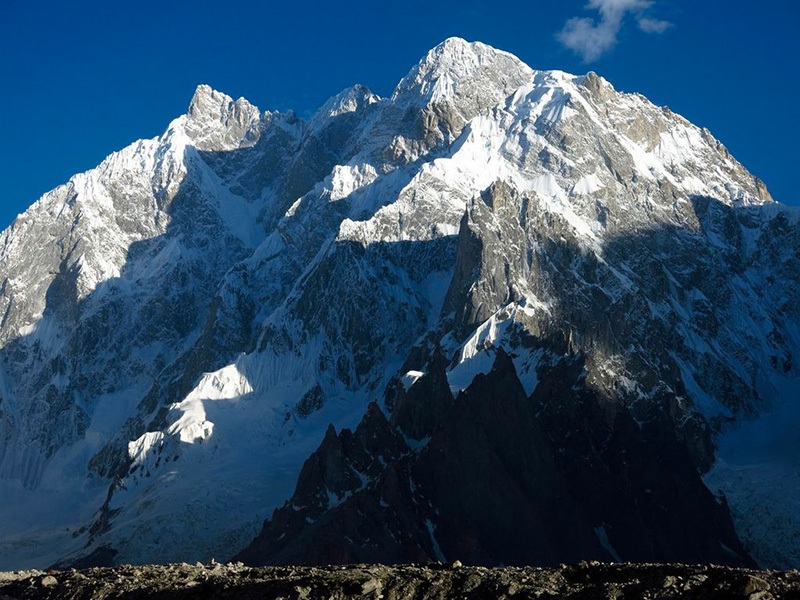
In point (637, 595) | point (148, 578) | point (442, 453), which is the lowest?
point (637, 595)

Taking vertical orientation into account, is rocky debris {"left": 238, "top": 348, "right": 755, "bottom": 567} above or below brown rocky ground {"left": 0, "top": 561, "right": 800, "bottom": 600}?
above

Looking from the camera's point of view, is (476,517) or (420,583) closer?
(420,583)

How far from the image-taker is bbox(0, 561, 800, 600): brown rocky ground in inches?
2468

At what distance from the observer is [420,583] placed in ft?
226

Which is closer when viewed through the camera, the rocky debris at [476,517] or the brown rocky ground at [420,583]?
the brown rocky ground at [420,583]

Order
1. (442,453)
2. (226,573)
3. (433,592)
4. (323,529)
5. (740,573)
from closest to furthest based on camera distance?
(740,573) < (433,592) < (226,573) < (323,529) < (442,453)

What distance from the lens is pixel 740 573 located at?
6278 centimetres

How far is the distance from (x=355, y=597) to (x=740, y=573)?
17.6 m

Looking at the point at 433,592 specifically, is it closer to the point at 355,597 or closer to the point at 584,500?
the point at 355,597

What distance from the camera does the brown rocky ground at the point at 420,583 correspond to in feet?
206

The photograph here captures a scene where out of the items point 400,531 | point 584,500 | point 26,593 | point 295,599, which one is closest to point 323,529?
point 400,531

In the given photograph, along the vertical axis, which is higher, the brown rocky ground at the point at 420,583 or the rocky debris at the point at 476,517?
the rocky debris at the point at 476,517

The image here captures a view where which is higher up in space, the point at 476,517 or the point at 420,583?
the point at 476,517

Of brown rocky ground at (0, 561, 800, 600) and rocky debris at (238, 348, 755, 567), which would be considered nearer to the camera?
brown rocky ground at (0, 561, 800, 600)
